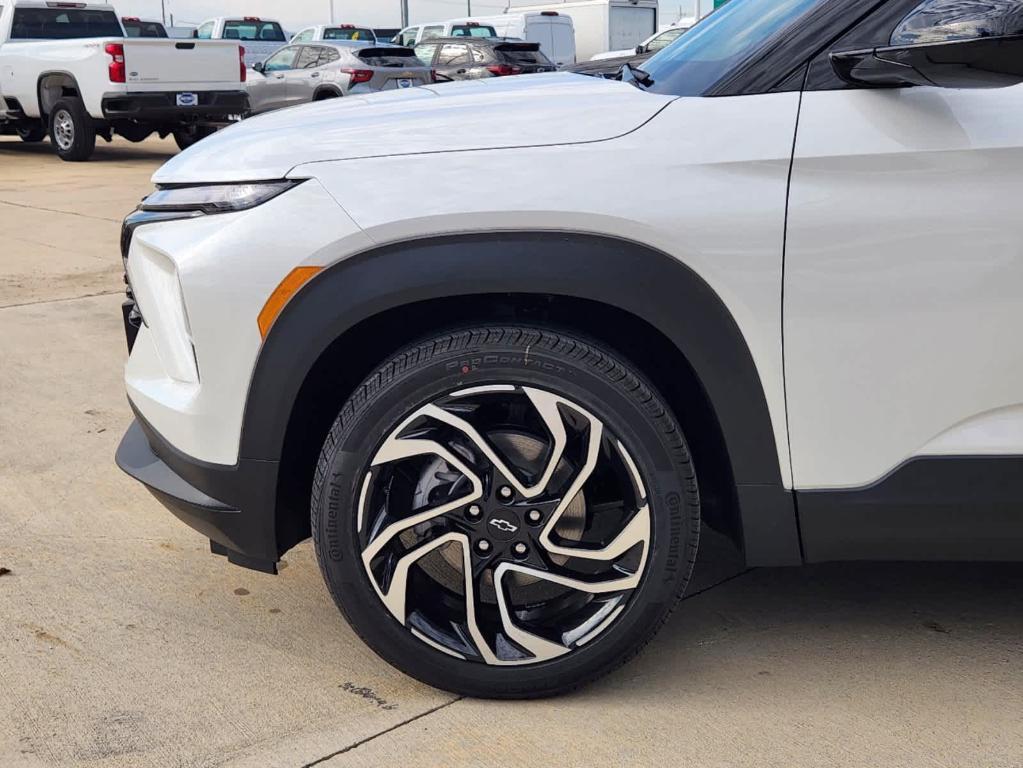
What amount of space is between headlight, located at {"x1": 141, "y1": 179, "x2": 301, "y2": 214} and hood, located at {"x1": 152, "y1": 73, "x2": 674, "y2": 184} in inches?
0.7

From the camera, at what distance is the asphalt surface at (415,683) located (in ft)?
7.54

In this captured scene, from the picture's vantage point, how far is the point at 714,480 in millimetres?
2490

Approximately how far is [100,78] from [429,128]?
1182 centimetres

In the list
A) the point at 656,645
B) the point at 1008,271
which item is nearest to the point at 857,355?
the point at 1008,271

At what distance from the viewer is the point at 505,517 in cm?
234

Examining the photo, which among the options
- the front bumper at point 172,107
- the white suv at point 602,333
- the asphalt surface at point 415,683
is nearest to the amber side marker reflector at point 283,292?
the white suv at point 602,333

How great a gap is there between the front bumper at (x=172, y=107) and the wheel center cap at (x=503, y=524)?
11807 mm

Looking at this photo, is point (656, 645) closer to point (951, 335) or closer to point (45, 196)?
point (951, 335)

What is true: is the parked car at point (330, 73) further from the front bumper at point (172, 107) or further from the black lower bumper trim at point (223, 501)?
the black lower bumper trim at point (223, 501)

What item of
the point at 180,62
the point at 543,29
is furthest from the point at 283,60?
the point at 543,29

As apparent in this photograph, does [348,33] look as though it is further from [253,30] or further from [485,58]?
[485,58]

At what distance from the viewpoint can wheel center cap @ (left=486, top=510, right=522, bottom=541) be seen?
2.34m

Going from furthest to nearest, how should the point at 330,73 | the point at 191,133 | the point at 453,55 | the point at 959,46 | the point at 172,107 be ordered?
the point at 453,55, the point at 330,73, the point at 191,133, the point at 172,107, the point at 959,46

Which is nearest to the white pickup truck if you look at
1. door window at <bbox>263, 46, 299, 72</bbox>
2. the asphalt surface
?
door window at <bbox>263, 46, 299, 72</bbox>
